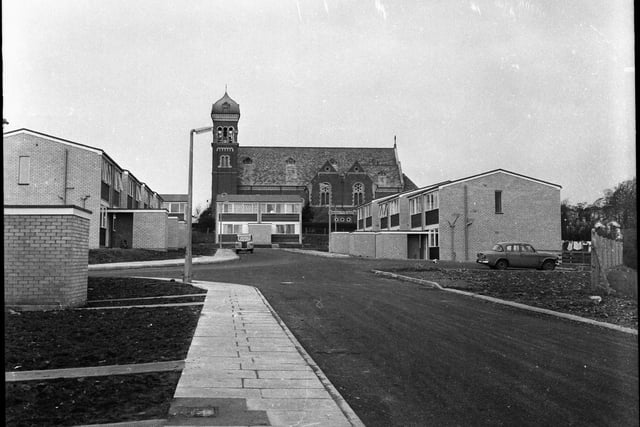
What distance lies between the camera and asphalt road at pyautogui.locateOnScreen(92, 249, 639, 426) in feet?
14.6

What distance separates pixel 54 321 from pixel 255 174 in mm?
80785

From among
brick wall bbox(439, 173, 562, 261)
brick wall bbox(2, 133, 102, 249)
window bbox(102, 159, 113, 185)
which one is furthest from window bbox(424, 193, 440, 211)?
brick wall bbox(2, 133, 102, 249)

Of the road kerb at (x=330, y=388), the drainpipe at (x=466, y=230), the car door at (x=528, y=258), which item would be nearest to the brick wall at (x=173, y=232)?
the drainpipe at (x=466, y=230)

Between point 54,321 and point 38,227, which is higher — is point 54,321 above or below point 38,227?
below

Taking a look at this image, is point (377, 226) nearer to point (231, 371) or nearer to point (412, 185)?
point (412, 185)

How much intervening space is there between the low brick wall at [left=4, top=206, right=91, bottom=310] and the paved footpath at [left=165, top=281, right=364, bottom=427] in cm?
344

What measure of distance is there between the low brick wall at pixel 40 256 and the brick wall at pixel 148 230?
2713 centimetres

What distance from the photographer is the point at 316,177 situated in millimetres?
86625

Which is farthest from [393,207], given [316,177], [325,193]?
[316,177]

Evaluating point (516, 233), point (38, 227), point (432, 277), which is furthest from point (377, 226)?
point (38, 227)

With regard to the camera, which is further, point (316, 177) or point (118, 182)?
point (316, 177)

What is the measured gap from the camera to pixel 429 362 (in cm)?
636

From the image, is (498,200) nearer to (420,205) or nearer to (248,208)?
(420,205)

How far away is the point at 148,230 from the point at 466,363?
109 ft
